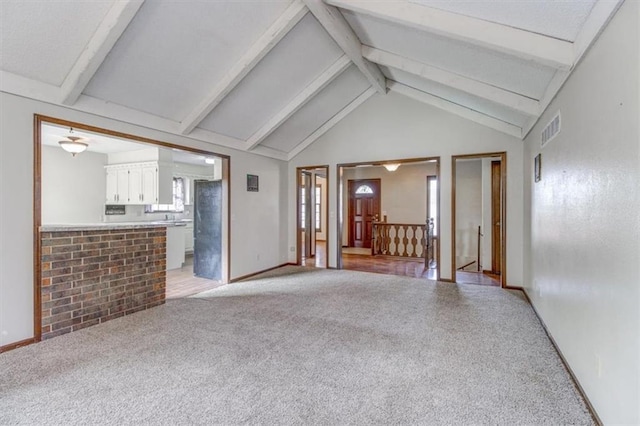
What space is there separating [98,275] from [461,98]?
522cm

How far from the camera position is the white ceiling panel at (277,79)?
392 centimetres

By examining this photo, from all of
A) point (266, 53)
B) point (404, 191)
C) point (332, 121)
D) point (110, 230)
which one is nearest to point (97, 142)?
point (110, 230)

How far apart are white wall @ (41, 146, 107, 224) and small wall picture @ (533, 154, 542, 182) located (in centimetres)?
Result: 788

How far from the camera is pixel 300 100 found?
4.96m

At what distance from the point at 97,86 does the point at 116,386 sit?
2.84 meters

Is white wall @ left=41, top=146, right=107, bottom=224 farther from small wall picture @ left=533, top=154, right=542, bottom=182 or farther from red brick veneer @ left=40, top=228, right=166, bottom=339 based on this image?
small wall picture @ left=533, top=154, right=542, bottom=182

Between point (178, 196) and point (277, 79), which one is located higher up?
point (277, 79)

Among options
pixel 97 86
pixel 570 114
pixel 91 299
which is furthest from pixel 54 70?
pixel 570 114

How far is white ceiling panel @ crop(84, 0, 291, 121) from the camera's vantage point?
292 centimetres

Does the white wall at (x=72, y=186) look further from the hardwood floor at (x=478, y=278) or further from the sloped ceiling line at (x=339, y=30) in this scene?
the hardwood floor at (x=478, y=278)

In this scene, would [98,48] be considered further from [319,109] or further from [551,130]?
[551,130]

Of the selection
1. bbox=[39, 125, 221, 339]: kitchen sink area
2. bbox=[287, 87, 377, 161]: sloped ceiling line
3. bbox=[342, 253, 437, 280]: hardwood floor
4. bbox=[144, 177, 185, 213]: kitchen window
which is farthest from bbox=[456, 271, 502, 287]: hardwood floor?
bbox=[144, 177, 185, 213]: kitchen window

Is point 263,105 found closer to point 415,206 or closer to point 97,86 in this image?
point 97,86

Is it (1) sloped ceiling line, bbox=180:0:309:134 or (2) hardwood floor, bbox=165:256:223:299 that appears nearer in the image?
(1) sloped ceiling line, bbox=180:0:309:134
